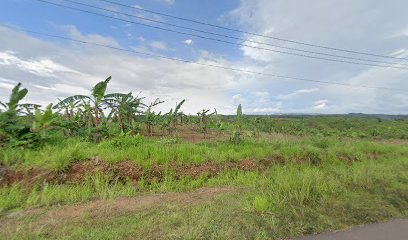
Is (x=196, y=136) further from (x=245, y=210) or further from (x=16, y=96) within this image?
(x=245, y=210)

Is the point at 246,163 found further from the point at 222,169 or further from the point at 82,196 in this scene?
the point at 82,196

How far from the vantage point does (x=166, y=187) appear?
244 inches

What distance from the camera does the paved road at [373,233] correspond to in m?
3.85

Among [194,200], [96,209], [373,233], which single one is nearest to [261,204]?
[194,200]

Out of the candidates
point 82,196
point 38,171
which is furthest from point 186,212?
point 38,171

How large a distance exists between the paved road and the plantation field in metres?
0.15

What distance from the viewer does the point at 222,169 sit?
7.75 metres

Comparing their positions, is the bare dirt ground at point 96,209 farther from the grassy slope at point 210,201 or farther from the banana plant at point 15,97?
the banana plant at point 15,97

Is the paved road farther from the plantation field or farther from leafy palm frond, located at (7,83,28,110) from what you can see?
leafy palm frond, located at (7,83,28,110)

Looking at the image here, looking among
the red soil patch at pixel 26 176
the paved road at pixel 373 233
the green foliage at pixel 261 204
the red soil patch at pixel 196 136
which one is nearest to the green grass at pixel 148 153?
the red soil patch at pixel 26 176

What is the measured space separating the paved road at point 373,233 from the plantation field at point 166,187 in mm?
152

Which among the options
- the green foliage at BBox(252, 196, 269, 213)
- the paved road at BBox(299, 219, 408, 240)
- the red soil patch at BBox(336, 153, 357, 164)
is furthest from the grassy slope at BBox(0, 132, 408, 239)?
the red soil patch at BBox(336, 153, 357, 164)

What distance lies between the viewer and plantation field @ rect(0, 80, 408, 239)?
3.86 meters

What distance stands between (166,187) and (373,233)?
4115mm
